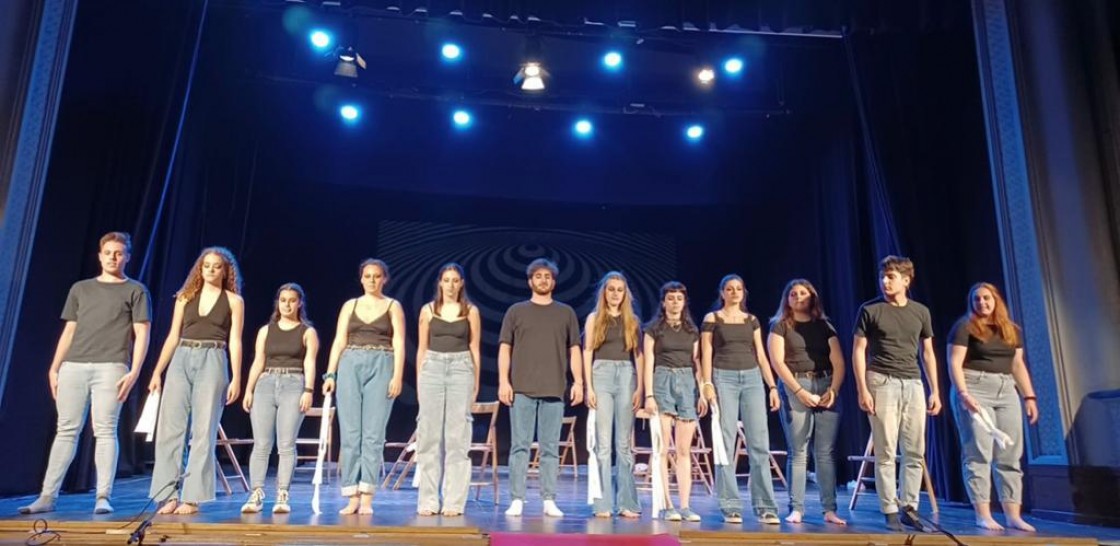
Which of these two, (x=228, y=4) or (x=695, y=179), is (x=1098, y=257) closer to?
(x=695, y=179)

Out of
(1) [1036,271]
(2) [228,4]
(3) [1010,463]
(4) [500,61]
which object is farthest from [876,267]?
(2) [228,4]

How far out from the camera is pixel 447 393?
4125 millimetres

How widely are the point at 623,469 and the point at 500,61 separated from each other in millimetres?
6442

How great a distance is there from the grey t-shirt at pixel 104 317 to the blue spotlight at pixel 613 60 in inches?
254

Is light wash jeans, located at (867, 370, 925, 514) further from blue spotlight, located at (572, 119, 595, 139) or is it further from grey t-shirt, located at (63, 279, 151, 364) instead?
blue spotlight, located at (572, 119, 595, 139)

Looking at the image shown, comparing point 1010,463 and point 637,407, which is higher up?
point 637,407

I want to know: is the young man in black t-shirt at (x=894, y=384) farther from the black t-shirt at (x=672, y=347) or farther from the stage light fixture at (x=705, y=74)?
the stage light fixture at (x=705, y=74)

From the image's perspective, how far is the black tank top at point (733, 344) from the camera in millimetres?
4168

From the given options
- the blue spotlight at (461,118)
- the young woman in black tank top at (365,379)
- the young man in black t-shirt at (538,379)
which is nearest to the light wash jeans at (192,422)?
the young woman in black tank top at (365,379)

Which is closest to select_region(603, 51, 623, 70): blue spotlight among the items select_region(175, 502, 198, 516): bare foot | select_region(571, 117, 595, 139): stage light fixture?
select_region(571, 117, 595, 139): stage light fixture

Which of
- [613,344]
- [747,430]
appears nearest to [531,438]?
[613,344]

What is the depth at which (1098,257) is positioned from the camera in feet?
16.0

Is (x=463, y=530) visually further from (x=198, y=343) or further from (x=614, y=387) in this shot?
(x=198, y=343)

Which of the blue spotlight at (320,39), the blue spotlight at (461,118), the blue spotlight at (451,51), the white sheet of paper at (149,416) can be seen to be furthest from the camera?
the blue spotlight at (461,118)
